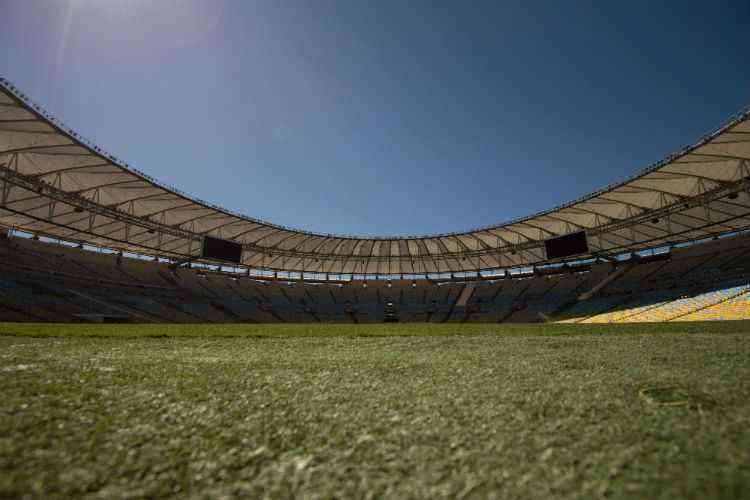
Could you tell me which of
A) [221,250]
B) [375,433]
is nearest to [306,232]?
[221,250]

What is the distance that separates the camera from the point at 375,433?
1287mm

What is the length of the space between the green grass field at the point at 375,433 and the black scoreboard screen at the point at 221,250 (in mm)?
30620

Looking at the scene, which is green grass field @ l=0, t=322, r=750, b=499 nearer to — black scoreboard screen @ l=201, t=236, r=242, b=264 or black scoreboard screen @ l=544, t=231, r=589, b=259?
black scoreboard screen @ l=201, t=236, r=242, b=264

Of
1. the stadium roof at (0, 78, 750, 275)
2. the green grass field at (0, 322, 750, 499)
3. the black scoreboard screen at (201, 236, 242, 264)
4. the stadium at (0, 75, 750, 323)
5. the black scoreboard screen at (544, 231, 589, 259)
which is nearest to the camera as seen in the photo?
the green grass field at (0, 322, 750, 499)

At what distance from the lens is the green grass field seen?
869mm

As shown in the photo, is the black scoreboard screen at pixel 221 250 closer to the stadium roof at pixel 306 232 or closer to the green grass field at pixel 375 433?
the stadium roof at pixel 306 232

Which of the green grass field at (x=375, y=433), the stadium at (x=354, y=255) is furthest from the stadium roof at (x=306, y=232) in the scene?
the green grass field at (x=375, y=433)

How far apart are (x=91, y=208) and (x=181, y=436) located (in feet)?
90.2

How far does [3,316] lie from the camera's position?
19703 millimetres

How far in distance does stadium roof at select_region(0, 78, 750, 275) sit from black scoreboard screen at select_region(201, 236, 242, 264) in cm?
91

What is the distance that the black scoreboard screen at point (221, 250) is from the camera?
1186 inches

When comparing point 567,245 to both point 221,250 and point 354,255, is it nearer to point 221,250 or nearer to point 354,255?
point 354,255

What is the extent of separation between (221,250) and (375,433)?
33.3 metres

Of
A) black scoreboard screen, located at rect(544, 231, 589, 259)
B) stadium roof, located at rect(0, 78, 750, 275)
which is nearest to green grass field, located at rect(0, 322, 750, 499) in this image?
stadium roof, located at rect(0, 78, 750, 275)
